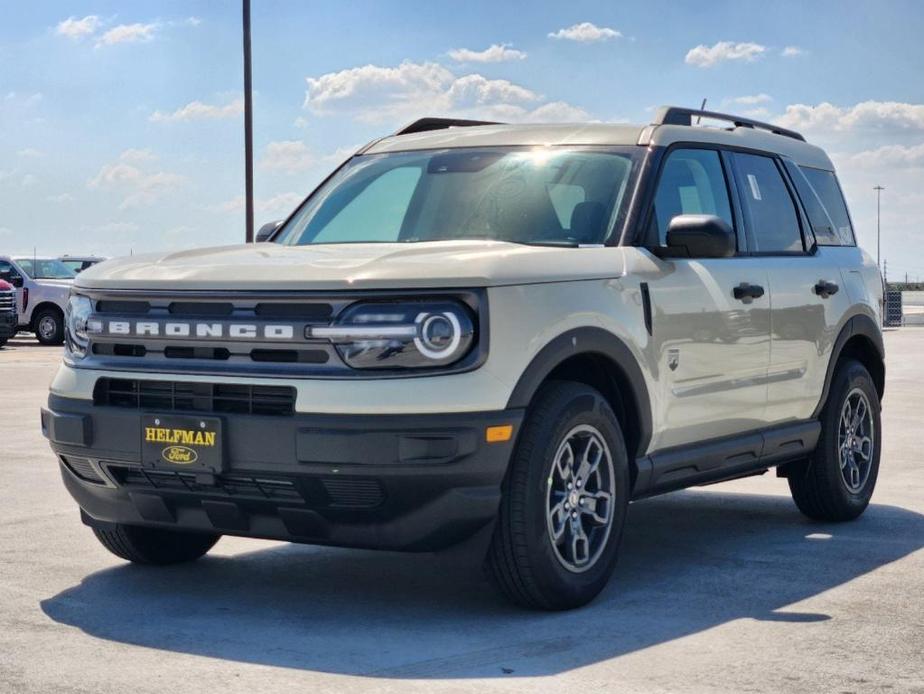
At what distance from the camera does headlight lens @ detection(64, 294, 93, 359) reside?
6117 millimetres

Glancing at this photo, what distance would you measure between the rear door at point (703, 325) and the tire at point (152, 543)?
204 cm

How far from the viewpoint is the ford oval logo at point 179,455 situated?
5.66 meters

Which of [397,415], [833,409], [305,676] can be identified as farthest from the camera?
[833,409]

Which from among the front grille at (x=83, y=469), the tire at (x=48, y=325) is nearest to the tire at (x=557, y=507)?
the front grille at (x=83, y=469)

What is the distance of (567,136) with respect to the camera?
7078 millimetres

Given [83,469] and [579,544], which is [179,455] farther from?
[579,544]

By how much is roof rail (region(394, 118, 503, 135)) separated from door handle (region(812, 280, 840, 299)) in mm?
1823

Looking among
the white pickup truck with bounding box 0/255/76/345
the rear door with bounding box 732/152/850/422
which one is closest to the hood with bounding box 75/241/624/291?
the rear door with bounding box 732/152/850/422

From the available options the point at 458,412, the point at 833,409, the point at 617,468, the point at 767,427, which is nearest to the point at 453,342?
the point at 458,412

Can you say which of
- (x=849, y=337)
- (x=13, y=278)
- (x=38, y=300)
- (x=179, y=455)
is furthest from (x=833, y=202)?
(x=13, y=278)

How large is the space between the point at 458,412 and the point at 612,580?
5.05ft

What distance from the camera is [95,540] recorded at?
297 inches

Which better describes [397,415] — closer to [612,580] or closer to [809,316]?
[612,580]

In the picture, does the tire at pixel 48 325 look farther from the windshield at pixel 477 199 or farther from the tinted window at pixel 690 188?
the tinted window at pixel 690 188
